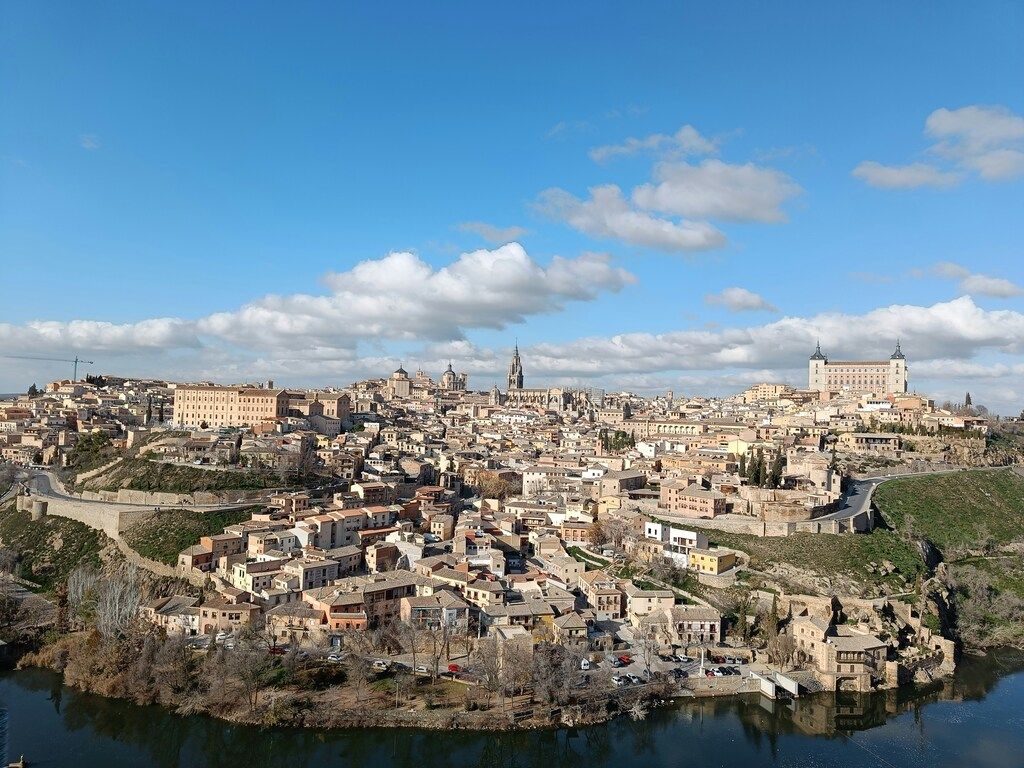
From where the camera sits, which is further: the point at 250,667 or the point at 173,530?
the point at 173,530

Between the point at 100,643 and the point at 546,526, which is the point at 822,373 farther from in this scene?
the point at 100,643

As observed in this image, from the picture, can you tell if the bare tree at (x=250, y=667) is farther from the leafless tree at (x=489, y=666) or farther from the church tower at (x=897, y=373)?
the church tower at (x=897, y=373)

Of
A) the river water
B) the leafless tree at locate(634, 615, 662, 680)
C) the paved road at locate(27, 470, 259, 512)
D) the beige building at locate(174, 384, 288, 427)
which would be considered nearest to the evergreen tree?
the leafless tree at locate(634, 615, 662, 680)

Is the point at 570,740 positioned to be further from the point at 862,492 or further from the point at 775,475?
the point at 862,492

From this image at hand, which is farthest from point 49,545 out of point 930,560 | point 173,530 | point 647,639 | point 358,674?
point 930,560

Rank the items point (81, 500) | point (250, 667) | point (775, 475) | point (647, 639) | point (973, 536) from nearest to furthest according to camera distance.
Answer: point (250, 667)
point (647, 639)
point (81, 500)
point (973, 536)
point (775, 475)

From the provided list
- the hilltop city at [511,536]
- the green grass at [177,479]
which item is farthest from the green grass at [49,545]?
the green grass at [177,479]

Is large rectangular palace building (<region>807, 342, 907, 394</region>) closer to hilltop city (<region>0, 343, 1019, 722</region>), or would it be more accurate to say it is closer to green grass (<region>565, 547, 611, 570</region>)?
hilltop city (<region>0, 343, 1019, 722</region>)

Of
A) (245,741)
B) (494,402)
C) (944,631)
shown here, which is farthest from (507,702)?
(494,402)
